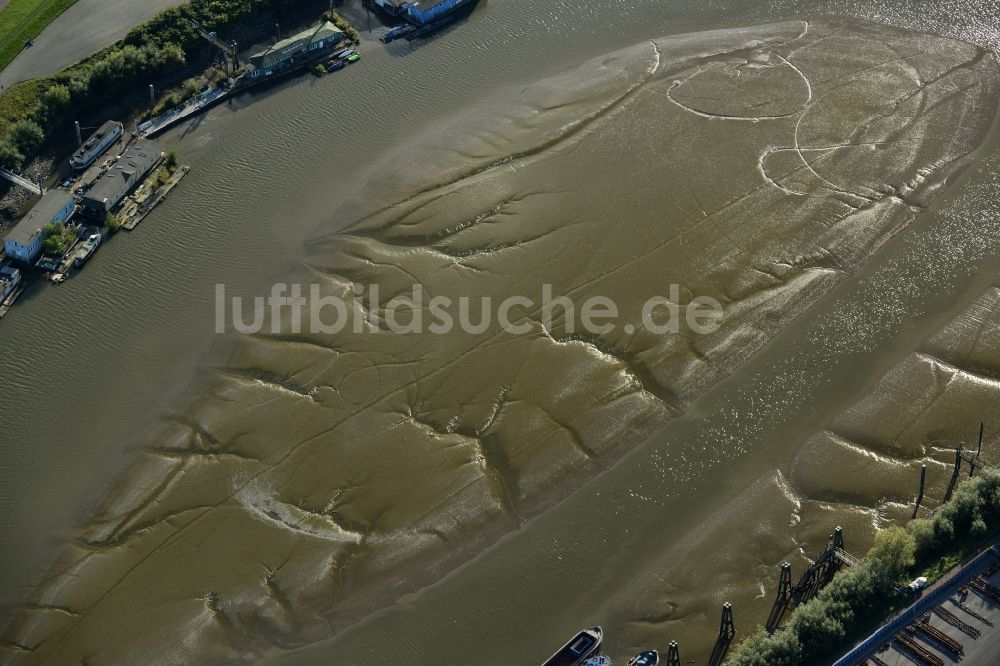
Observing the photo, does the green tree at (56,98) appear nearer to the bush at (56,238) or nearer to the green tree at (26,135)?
the green tree at (26,135)

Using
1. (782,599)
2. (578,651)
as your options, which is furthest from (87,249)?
(782,599)

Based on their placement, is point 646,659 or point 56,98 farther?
point 56,98

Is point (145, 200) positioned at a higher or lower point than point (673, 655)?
higher

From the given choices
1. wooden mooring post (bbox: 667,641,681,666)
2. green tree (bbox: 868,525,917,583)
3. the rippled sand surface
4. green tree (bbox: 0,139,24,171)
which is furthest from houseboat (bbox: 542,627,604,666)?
green tree (bbox: 0,139,24,171)

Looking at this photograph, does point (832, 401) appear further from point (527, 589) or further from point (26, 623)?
point (26, 623)

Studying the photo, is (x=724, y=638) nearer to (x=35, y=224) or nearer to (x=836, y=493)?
(x=836, y=493)

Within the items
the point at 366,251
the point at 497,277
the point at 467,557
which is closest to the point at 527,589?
the point at 467,557

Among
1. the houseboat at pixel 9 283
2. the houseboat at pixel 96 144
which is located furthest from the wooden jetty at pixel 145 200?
the houseboat at pixel 9 283
